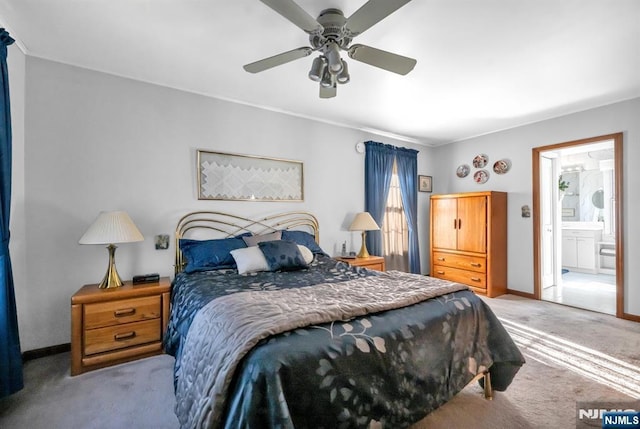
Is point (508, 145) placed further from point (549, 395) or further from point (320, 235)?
point (549, 395)

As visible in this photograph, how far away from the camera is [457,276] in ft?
15.2

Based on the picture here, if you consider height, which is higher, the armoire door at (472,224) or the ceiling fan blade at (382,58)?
the ceiling fan blade at (382,58)

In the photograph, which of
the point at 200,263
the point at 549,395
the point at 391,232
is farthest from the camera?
the point at 391,232

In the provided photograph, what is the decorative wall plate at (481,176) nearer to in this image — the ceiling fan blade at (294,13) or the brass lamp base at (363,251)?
the brass lamp base at (363,251)

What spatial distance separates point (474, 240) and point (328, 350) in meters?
3.89

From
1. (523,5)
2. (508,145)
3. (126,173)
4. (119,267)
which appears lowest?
(119,267)

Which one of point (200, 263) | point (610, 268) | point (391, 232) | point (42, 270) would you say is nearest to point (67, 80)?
point (42, 270)

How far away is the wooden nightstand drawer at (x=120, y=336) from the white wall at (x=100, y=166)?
1.98ft

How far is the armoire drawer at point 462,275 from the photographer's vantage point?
14.0 ft

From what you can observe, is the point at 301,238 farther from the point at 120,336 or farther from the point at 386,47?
the point at 386,47

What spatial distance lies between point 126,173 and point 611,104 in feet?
18.2

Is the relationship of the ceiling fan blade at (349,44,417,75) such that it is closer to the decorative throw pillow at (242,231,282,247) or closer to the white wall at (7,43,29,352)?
the decorative throw pillow at (242,231,282,247)

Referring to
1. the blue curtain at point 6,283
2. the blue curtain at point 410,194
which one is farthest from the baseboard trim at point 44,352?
the blue curtain at point 410,194

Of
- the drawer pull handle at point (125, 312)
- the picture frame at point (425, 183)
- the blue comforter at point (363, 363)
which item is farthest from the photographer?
the picture frame at point (425, 183)
